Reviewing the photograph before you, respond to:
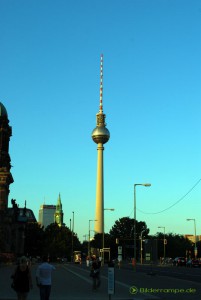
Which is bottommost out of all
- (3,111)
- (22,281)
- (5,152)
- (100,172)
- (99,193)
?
(22,281)

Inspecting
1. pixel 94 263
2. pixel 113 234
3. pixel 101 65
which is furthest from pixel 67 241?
pixel 94 263

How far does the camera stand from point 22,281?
12.9 metres

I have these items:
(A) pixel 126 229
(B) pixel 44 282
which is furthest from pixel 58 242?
(B) pixel 44 282

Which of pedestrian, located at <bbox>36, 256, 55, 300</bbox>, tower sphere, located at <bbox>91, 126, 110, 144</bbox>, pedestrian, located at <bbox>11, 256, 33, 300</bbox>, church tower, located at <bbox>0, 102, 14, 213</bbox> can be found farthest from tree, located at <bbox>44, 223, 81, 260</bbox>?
pedestrian, located at <bbox>11, 256, 33, 300</bbox>

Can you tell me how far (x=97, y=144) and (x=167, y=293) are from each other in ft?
510

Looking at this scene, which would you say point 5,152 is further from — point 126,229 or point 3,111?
point 126,229

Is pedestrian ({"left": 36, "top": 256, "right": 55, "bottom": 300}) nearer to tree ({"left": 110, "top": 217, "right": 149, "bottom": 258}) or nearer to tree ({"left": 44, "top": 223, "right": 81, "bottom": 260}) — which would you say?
tree ({"left": 44, "top": 223, "right": 81, "bottom": 260})

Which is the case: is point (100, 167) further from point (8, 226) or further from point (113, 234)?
point (8, 226)

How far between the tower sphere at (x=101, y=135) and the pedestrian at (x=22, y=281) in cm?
16108

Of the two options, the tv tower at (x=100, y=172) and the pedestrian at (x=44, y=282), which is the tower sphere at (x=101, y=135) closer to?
the tv tower at (x=100, y=172)

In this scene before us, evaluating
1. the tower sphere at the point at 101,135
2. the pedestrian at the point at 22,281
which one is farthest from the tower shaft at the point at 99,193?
the pedestrian at the point at 22,281

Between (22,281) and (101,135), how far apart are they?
16136 cm

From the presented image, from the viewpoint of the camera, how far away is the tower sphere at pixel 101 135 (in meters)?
174

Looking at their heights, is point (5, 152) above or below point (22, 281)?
above
